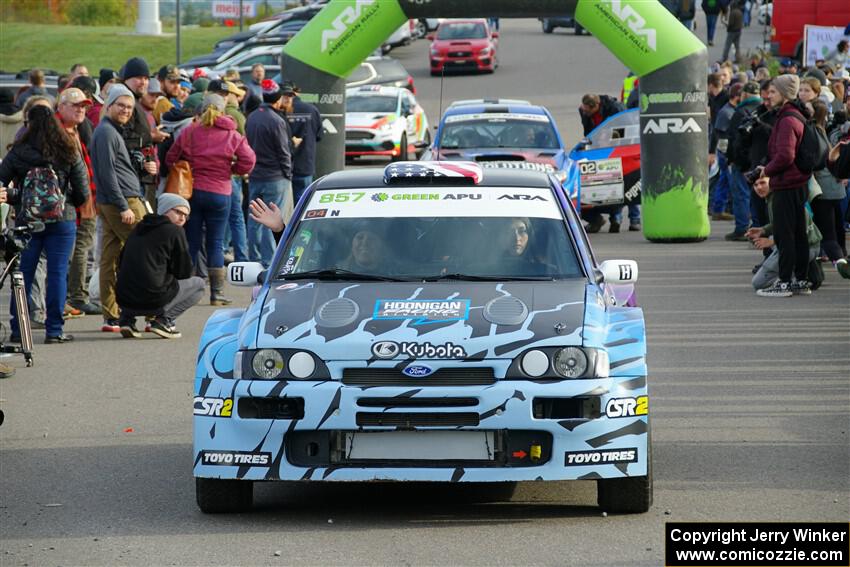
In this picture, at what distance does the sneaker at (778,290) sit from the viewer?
605 inches

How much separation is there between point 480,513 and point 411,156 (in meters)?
25.8

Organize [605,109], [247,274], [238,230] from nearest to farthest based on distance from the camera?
[247,274] → [238,230] → [605,109]

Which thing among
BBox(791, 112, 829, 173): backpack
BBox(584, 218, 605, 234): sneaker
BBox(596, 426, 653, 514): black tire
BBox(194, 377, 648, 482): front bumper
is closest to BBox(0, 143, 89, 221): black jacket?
BBox(194, 377, 648, 482): front bumper

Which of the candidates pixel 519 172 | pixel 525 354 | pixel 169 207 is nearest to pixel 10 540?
pixel 525 354

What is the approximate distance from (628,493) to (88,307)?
848cm

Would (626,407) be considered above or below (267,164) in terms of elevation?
above

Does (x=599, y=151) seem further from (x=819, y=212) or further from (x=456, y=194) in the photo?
(x=456, y=194)

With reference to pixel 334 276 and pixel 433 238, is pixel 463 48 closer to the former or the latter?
pixel 433 238

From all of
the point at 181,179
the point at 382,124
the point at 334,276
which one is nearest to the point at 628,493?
the point at 334,276

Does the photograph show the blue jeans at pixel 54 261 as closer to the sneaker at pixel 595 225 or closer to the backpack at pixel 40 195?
the backpack at pixel 40 195

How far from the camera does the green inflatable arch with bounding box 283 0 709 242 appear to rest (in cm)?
1953

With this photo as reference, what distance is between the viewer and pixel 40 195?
40.3 feet

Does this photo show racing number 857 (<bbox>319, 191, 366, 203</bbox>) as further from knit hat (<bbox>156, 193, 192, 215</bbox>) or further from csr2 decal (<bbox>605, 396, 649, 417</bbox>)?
knit hat (<bbox>156, 193, 192, 215</bbox>)

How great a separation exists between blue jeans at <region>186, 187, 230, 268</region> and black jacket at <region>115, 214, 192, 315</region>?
72.8 inches
